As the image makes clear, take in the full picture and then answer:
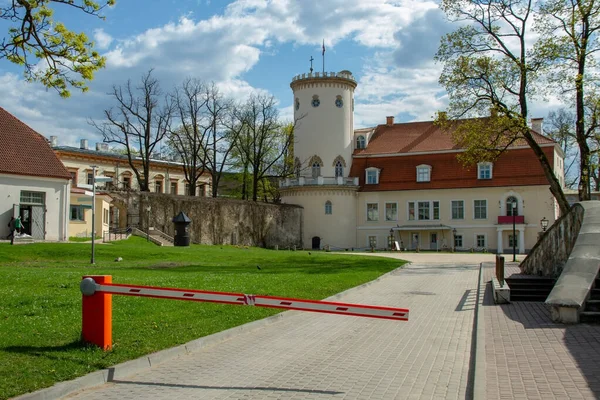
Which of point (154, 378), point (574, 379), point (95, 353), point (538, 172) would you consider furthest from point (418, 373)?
point (538, 172)

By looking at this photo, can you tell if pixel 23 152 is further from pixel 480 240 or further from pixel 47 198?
pixel 480 240

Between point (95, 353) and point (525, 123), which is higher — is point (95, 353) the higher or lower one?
the lower one

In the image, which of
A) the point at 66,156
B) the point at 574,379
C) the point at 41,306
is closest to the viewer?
the point at 574,379

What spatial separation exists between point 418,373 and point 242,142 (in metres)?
59.5

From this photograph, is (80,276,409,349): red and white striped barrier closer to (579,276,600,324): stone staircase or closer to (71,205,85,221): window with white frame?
(579,276,600,324): stone staircase

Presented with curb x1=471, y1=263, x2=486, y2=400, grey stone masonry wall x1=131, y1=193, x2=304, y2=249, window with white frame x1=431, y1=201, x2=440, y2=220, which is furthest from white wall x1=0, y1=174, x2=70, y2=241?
window with white frame x1=431, y1=201, x2=440, y2=220

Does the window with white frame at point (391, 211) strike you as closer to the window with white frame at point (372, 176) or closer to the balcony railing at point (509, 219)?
the window with white frame at point (372, 176)

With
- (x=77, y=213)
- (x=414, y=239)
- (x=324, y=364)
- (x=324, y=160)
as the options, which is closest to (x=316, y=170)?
(x=324, y=160)

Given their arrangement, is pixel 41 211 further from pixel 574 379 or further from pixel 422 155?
pixel 422 155

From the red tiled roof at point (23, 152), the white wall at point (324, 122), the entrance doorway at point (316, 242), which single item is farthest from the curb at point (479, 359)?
the white wall at point (324, 122)

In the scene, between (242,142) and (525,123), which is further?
(242,142)

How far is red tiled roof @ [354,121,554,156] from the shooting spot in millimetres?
63725

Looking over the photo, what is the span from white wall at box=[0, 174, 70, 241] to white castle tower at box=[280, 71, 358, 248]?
30.4 meters

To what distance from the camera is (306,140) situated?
6544 centimetres
